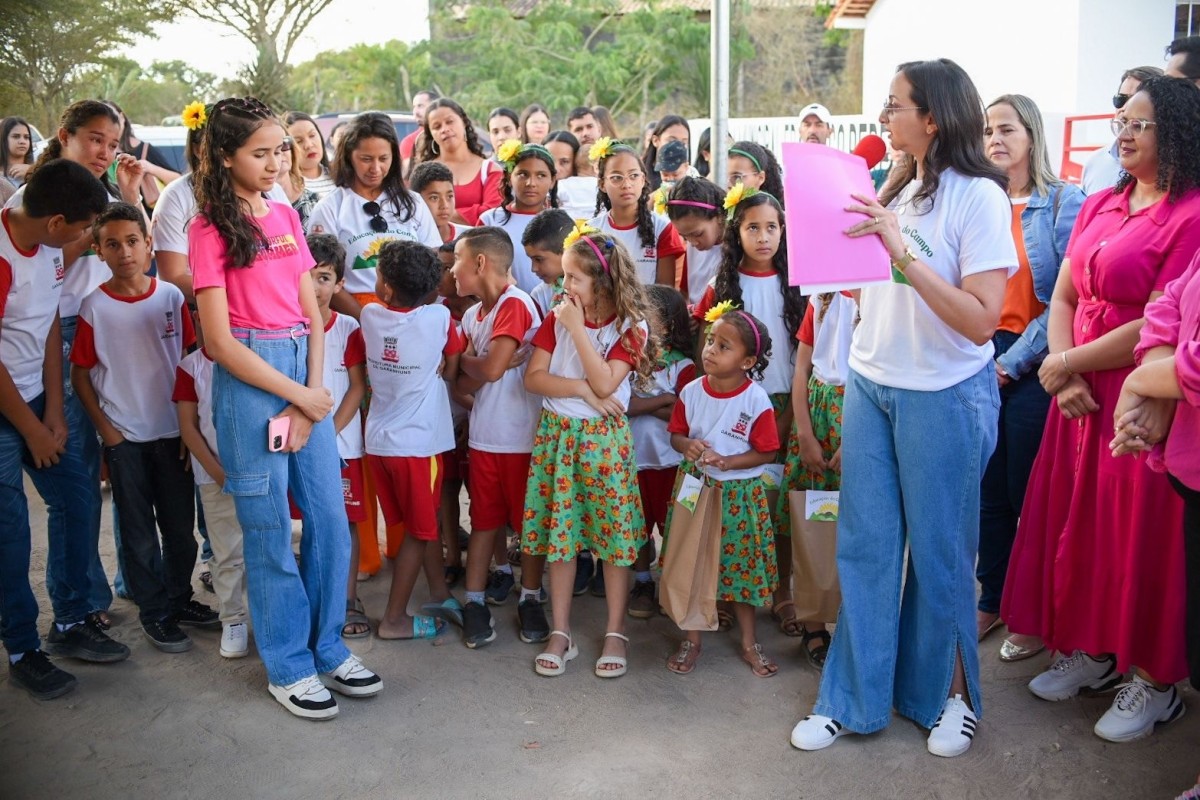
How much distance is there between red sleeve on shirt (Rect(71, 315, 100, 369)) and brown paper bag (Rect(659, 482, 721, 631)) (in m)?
2.21

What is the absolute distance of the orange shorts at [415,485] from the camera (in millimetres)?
3869

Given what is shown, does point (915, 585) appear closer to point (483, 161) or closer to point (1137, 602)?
point (1137, 602)

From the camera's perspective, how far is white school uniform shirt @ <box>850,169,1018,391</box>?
2.75 m

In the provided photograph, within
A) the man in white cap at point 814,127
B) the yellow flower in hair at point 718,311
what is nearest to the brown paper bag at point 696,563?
the yellow flower in hair at point 718,311

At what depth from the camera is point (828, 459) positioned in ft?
12.3

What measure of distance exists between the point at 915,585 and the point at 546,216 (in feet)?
6.76

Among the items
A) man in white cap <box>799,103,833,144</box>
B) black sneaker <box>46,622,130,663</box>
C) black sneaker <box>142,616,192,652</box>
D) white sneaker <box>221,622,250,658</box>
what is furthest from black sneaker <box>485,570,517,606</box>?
man in white cap <box>799,103,833,144</box>

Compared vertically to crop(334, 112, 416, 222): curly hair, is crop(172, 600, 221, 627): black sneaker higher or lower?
lower

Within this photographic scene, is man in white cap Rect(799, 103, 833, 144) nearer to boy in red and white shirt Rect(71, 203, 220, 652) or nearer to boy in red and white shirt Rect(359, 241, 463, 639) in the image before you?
boy in red and white shirt Rect(359, 241, 463, 639)

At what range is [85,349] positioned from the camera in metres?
3.79

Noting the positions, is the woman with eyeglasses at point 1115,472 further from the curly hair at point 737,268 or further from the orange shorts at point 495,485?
the orange shorts at point 495,485

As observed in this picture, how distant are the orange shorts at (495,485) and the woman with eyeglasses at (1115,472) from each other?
1.84m

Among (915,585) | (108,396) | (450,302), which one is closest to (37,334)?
(108,396)

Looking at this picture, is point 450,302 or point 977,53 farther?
point 977,53
